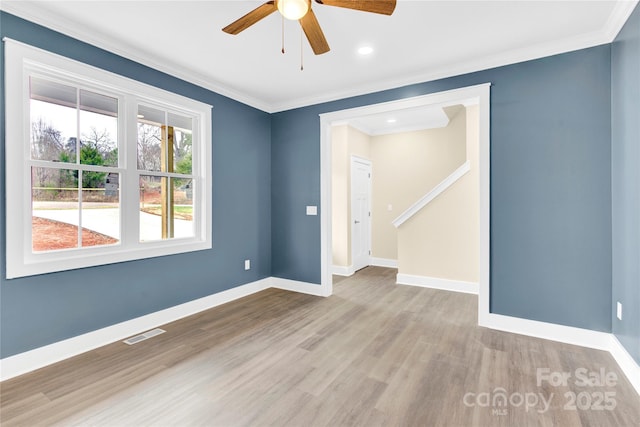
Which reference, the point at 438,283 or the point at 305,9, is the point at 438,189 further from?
the point at 305,9

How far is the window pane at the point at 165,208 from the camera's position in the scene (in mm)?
3178

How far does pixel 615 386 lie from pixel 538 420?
0.84 metres

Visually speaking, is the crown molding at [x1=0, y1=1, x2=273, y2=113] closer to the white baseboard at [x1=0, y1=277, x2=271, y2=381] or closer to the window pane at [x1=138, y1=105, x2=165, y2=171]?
the window pane at [x1=138, y1=105, x2=165, y2=171]

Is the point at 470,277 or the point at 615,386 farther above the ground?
the point at 470,277

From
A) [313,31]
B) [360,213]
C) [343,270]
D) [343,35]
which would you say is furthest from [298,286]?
[313,31]

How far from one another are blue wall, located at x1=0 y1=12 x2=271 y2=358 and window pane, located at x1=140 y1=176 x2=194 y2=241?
0.28 m

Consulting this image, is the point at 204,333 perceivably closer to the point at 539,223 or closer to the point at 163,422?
the point at 163,422

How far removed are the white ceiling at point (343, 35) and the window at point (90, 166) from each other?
0.35 metres

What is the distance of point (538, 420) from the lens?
1.82 metres

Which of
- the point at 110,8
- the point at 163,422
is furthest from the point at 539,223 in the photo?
the point at 110,8

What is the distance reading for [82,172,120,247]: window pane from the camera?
272 cm

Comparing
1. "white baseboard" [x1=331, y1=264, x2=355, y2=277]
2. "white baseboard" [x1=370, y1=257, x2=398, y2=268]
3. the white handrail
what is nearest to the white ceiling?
the white handrail

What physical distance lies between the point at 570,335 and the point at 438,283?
1.88 metres

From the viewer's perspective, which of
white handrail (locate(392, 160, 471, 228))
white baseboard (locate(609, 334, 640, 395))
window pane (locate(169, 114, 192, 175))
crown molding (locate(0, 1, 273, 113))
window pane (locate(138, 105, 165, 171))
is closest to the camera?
white baseboard (locate(609, 334, 640, 395))
